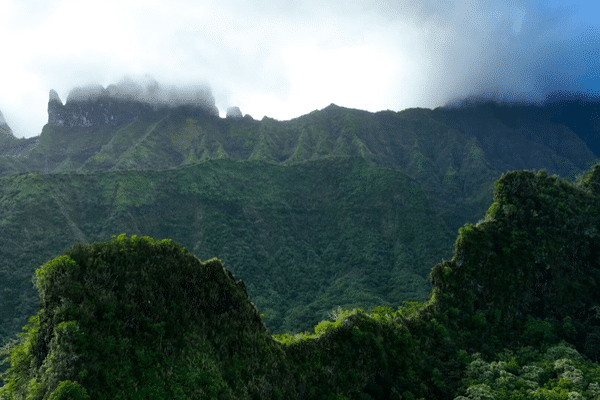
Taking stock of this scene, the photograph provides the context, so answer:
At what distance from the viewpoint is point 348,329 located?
943 inches

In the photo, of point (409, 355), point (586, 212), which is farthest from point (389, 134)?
point (409, 355)

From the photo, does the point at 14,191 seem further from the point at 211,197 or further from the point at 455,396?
the point at 455,396

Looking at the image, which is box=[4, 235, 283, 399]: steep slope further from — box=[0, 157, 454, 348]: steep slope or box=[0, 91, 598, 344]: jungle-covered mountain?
box=[0, 157, 454, 348]: steep slope

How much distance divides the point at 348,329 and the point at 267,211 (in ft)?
315

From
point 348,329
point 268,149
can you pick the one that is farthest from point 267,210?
point 348,329

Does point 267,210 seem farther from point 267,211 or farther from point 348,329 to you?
point 348,329

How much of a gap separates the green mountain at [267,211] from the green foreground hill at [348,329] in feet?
135

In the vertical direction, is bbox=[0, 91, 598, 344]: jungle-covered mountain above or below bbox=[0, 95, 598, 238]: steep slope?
below

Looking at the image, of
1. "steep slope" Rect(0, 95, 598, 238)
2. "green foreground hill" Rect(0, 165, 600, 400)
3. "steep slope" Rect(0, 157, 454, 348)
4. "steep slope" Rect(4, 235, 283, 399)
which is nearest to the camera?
"steep slope" Rect(4, 235, 283, 399)

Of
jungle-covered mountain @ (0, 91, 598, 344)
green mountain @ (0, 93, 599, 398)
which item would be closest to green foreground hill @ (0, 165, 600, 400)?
green mountain @ (0, 93, 599, 398)

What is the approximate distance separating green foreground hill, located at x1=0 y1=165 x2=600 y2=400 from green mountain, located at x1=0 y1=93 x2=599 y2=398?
135 feet

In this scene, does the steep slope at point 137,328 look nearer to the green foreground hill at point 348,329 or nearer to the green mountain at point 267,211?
the green foreground hill at point 348,329

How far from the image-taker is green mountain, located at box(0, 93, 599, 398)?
269ft

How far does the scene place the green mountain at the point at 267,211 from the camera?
8194 cm
